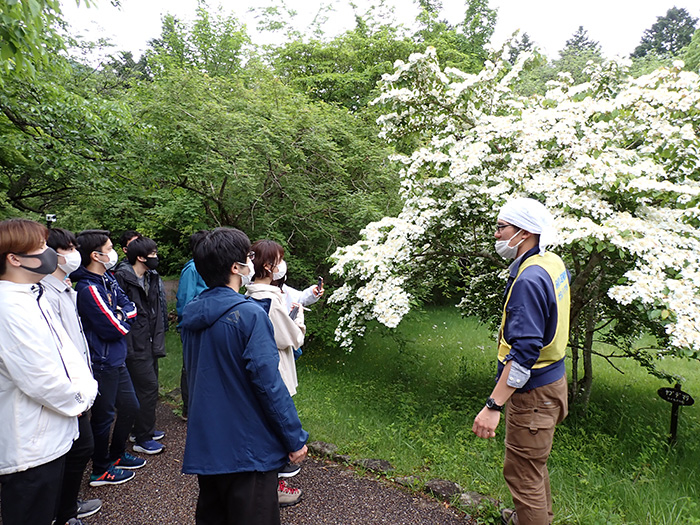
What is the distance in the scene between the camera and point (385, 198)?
6922 millimetres

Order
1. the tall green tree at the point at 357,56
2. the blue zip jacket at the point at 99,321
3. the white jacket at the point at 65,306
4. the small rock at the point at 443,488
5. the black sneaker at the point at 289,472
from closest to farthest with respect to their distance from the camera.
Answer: the white jacket at the point at 65,306, the blue zip jacket at the point at 99,321, the small rock at the point at 443,488, the black sneaker at the point at 289,472, the tall green tree at the point at 357,56

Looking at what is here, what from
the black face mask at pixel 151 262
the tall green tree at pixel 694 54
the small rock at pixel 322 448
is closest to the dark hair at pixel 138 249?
the black face mask at pixel 151 262

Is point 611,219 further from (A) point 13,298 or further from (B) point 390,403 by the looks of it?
(A) point 13,298

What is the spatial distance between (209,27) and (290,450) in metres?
19.8

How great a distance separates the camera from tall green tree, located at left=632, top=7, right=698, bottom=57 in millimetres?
38000

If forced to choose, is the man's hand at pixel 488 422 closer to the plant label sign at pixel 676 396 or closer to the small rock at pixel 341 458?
the small rock at pixel 341 458

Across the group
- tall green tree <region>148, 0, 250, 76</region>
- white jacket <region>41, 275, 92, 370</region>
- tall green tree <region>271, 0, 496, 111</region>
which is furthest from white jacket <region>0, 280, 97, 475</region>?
tall green tree <region>148, 0, 250, 76</region>

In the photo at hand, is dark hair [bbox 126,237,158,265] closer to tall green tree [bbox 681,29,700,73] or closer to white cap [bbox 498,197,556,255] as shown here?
white cap [bbox 498,197,556,255]

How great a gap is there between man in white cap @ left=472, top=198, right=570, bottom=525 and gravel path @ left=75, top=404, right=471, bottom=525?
2.51 feet

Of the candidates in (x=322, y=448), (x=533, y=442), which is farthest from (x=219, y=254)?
(x=322, y=448)

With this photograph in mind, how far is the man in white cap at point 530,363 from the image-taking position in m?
2.18

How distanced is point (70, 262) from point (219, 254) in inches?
57.2

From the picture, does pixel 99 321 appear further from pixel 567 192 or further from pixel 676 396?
pixel 676 396

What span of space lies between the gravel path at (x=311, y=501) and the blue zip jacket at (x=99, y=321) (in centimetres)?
101
